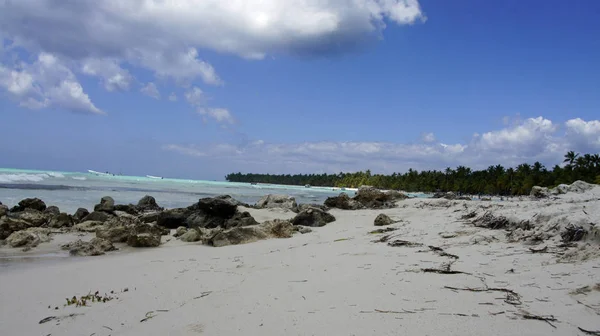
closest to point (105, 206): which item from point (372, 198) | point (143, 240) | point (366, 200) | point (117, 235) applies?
point (117, 235)

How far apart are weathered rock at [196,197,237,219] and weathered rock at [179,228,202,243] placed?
3.80 m

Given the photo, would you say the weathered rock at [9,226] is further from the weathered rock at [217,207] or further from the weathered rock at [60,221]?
the weathered rock at [217,207]

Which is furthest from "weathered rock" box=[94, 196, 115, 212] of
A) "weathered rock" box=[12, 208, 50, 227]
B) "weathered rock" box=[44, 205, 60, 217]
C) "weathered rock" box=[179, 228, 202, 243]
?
"weathered rock" box=[179, 228, 202, 243]

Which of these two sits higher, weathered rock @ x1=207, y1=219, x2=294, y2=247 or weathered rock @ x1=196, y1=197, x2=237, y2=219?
weathered rock @ x1=196, y1=197, x2=237, y2=219

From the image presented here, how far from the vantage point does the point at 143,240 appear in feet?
37.3

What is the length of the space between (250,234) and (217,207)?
5313 millimetres

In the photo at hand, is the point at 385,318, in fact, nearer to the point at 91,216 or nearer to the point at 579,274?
the point at 579,274

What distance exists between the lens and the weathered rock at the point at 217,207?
54.0 feet

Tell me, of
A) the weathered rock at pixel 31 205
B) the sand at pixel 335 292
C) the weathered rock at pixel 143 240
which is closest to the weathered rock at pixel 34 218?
the weathered rock at pixel 31 205

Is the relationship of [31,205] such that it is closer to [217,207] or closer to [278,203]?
[217,207]

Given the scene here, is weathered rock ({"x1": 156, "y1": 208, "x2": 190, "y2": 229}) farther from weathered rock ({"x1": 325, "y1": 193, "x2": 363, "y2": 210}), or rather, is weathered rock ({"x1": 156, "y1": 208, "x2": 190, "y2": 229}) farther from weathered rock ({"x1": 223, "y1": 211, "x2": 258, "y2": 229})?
weathered rock ({"x1": 325, "y1": 193, "x2": 363, "y2": 210})

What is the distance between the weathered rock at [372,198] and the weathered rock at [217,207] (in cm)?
1005

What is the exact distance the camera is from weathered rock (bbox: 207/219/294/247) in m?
11.1

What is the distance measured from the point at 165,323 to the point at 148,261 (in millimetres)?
Answer: 4841
